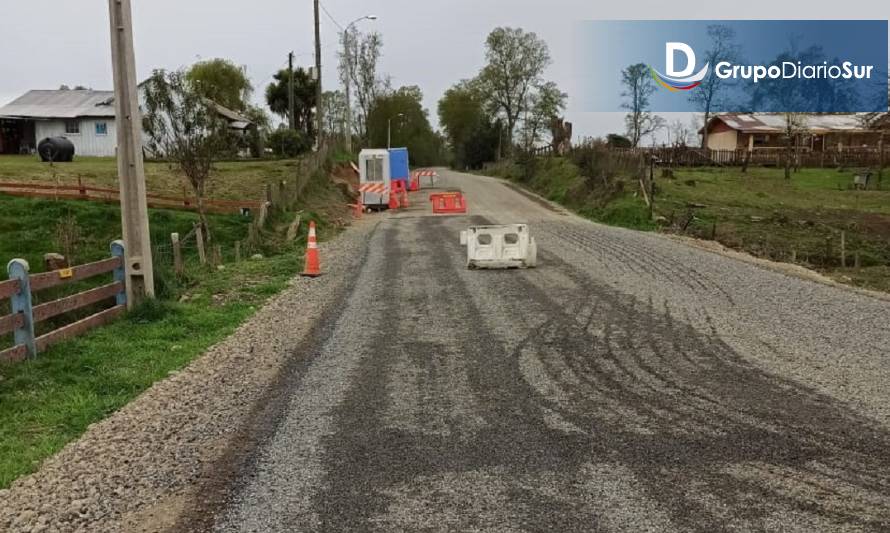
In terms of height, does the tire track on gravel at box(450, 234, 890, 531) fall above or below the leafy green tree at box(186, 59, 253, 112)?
below

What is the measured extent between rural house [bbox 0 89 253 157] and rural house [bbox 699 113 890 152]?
137 ft

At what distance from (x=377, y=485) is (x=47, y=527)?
2015mm

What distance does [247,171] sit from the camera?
35.7 metres

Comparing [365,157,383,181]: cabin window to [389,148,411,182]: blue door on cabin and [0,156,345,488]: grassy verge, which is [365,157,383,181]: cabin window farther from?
[0,156,345,488]: grassy verge

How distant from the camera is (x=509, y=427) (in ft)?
19.4

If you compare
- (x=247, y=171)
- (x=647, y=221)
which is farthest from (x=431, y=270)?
(x=247, y=171)

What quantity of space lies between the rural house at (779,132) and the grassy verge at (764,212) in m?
19.6

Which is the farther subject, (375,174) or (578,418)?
(375,174)

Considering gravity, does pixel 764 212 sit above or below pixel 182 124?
below

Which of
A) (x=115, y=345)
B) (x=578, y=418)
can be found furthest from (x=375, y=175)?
(x=578, y=418)

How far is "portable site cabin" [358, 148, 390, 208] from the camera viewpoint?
3114 cm

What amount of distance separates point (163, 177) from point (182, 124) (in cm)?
1416

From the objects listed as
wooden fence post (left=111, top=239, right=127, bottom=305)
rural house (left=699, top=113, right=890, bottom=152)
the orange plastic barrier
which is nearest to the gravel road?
wooden fence post (left=111, top=239, right=127, bottom=305)

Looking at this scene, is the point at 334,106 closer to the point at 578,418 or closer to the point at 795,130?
the point at 795,130
